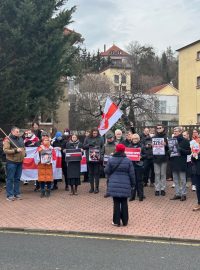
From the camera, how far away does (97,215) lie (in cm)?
1095

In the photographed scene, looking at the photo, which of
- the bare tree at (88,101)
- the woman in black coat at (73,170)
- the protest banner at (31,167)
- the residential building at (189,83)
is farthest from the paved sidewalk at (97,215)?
the bare tree at (88,101)

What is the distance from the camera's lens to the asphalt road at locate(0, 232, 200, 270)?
6.86 metres

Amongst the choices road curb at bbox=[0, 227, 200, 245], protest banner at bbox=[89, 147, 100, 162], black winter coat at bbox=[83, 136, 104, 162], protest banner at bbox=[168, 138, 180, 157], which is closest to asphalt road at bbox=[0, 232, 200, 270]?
road curb at bbox=[0, 227, 200, 245]

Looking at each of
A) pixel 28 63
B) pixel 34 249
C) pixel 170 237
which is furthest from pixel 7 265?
pixel 28 63

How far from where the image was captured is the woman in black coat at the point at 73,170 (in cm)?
1368

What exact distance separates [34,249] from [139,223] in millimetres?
2961

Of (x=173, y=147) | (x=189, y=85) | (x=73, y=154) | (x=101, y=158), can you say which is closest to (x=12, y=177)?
(x=73, y=154)

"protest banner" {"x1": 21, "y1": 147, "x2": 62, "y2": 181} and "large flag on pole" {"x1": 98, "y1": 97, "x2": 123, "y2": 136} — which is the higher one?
"large flag on pole" {"x1": 98, "y1": 97, "x2": 123, "y2": 136}

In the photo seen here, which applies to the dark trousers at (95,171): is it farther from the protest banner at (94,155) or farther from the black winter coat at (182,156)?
the black winter coat at (182,156)

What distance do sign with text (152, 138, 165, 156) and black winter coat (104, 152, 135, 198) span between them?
3354 millimetres

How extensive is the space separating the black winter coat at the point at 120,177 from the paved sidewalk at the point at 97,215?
765 millimetres

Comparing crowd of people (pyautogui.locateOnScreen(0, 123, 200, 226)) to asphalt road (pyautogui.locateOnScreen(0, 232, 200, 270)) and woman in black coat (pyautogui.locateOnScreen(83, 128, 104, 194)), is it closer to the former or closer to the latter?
woman in black coat (pyautogui.locateOnScreen(83, 128, 104, 194))

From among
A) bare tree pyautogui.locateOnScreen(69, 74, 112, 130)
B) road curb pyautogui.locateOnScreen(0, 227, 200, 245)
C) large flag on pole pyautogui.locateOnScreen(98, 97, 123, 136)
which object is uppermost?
bare tree pyautogui.locateOnScreen(69, 74, 112, 130)

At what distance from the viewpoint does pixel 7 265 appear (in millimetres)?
6809
